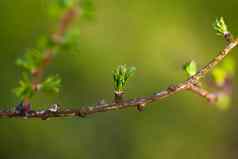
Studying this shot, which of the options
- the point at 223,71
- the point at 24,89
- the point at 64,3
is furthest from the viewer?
the point at 223,71

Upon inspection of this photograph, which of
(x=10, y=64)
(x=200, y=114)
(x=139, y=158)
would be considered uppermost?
(x=10, y=64)

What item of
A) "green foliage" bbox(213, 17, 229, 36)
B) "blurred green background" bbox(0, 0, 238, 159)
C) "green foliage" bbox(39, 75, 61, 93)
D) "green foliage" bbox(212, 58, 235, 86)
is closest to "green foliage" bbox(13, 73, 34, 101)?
"green foliage" bbox(39, 75, 61, 93)

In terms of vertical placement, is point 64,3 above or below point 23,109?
above

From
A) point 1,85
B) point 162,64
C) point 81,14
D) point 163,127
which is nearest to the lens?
point 81,14

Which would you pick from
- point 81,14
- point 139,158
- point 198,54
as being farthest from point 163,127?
point 81,14

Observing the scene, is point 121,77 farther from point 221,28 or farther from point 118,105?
point 221,28

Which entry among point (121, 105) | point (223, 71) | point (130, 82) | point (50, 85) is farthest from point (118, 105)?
point (130, 82)

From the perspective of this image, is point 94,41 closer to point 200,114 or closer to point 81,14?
point 200,114
